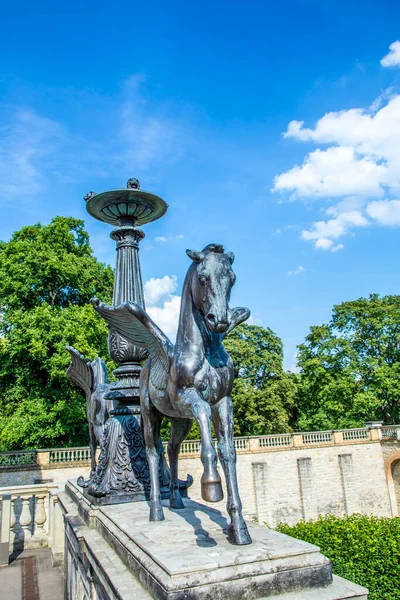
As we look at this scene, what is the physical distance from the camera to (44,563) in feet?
22.1

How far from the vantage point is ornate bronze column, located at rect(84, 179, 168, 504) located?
4.80 m

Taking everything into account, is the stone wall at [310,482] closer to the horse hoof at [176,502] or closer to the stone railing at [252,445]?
the stone railing at [252,445]

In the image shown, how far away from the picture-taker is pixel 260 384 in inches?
1085

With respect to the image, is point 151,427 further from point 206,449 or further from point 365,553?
point 365,553

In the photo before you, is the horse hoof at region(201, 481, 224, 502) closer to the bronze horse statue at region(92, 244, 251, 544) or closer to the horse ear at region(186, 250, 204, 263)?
the bronze horse statue at region(92, 244, 251, 544)

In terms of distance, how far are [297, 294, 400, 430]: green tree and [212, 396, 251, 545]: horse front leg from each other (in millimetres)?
24064

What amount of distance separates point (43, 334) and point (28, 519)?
10.0m

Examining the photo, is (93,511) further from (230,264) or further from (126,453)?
(230,264)

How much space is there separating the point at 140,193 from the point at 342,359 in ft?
78.6

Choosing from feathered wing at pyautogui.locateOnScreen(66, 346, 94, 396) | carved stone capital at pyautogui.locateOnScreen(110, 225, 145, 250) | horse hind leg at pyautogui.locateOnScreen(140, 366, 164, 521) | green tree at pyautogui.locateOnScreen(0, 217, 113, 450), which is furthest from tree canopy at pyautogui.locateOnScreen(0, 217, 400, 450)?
horse hind leg at pyautogui.locateOnScreen(140, 366, 164, 521)

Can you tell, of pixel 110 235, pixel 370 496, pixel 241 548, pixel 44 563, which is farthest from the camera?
pixel 370 496

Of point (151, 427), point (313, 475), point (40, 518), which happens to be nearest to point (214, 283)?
point (151, 427)

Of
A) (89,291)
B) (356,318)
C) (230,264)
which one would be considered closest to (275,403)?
(356,318)

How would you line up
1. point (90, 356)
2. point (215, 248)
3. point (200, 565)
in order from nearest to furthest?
point (200, 565) < point (215, 248) < point (90, 356)
